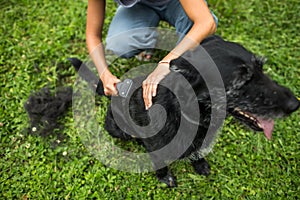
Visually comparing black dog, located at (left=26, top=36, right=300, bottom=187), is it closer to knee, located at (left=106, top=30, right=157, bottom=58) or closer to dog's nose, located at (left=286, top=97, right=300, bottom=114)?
dog's nose, located at (left=286, top=97, right=300, bottom=114)

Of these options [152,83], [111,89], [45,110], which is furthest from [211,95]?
[45,110]

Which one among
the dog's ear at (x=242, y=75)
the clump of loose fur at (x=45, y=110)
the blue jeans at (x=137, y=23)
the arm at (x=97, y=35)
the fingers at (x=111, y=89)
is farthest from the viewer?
the clump of loose fur at (x=45, y=110)

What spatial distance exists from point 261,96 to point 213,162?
1286mm

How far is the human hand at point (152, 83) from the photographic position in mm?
2219

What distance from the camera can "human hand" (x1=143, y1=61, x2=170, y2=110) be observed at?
7.28 feet

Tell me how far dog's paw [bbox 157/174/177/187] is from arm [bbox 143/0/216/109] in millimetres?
1096

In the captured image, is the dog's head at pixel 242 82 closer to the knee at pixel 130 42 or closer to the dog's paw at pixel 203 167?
the dog's paw at pixel 203 167

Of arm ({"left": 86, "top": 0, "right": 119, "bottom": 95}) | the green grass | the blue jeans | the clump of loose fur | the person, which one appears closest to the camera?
the person

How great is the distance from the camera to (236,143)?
3305 mm

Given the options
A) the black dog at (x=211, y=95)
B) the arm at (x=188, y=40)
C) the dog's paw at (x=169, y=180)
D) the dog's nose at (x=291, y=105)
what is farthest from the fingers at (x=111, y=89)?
the dog's nose at (x=291, y=105)

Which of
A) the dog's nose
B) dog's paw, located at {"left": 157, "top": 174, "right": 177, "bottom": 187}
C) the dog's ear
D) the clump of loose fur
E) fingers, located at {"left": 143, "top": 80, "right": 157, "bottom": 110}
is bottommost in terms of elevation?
dog's paw, located at {"left": 157, "top": 174, "right": 177, "bottom": 187}

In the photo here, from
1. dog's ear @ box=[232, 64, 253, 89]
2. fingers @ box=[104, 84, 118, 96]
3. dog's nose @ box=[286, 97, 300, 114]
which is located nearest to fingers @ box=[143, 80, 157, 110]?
fingers @ box=[104, 84, 118, 96]

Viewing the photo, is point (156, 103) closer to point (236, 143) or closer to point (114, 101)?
point (114, 101)

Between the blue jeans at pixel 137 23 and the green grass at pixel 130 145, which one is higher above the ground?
the blue jeans at pixel 137 23
